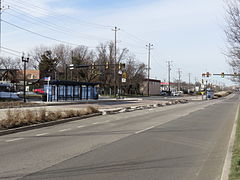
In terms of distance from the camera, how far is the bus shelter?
128 feet

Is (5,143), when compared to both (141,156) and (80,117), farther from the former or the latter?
(80,117)

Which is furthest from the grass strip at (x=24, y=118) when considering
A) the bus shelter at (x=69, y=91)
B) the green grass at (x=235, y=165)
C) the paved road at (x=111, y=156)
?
the bus shelter at (x=69, y=91)

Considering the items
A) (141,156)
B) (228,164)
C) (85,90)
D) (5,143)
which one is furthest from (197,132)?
(85,90)

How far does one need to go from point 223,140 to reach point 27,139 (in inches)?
289

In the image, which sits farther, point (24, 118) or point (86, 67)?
point (86, 67)

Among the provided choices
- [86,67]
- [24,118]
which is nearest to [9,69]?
[86,67]

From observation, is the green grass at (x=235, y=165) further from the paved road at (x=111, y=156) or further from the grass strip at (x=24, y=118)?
the grass strip at (x=24, y=118)

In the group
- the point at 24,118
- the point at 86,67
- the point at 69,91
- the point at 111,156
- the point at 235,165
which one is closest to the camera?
the point at 235,165

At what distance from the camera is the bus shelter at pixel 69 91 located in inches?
1532

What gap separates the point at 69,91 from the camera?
41.8 metres

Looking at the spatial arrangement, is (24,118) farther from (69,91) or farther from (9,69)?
(9,69)

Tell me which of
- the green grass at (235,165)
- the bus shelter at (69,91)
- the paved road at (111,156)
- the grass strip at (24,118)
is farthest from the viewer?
the bus shelter at (69,91)

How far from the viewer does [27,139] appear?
10773mm

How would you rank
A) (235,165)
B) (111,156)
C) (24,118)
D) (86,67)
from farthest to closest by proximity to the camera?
(86,67) < (24,118) < (111,156) < (235,165)
